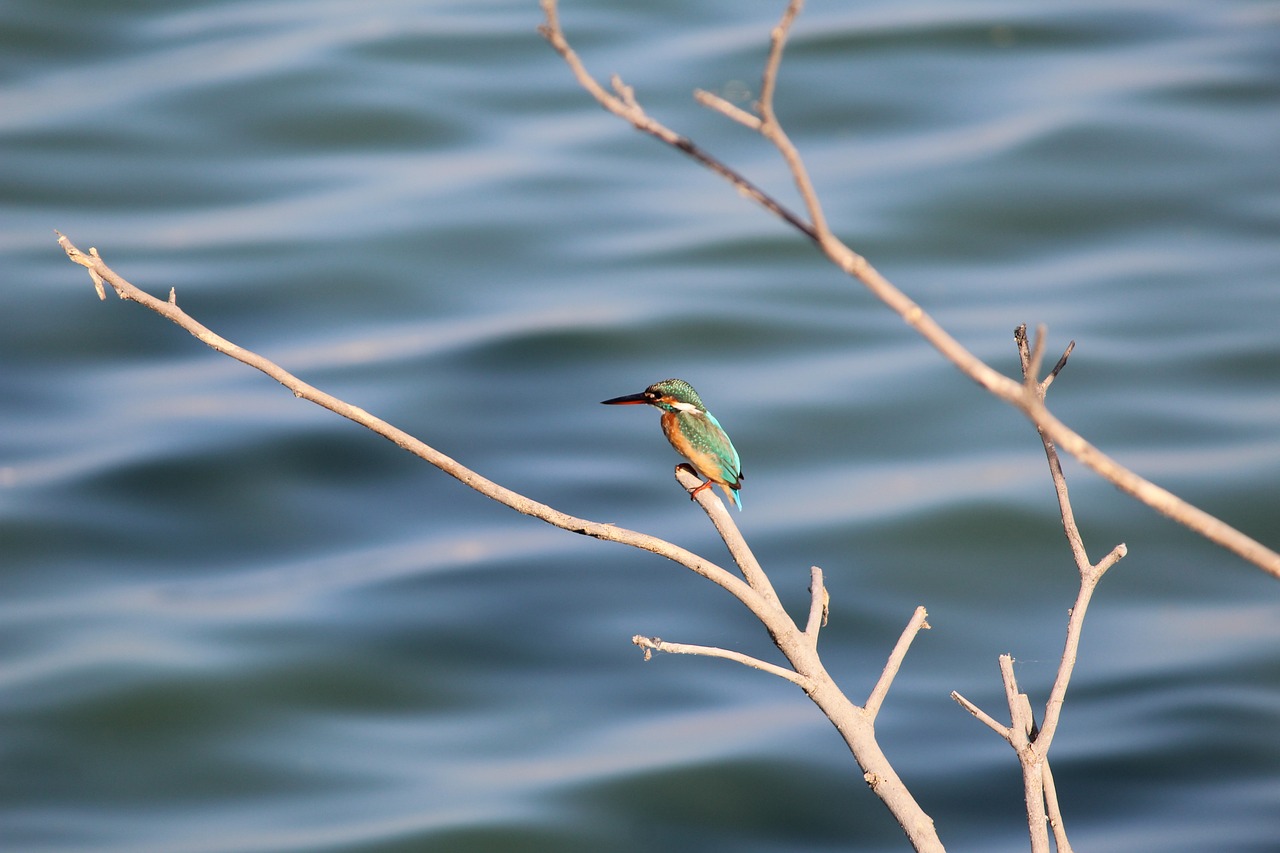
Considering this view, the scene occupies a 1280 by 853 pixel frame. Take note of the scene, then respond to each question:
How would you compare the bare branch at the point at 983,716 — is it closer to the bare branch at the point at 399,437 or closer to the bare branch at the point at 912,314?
the bare branch at the point at 399,437

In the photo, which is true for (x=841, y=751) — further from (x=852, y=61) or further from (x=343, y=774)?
(x=852, y=61)

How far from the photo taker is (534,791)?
7.43 m

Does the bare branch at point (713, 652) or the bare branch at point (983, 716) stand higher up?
the bare branch at point (983, 716)

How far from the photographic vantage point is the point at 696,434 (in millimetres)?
3438

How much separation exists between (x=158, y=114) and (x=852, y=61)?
6.91m

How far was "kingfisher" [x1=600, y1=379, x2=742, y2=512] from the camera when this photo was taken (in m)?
3.38

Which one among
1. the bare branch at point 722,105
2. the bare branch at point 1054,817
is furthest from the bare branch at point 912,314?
the bare branch at point 1054,817

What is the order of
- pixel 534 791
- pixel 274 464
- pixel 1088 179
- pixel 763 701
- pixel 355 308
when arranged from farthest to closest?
pixel 1088 179 < pixel 355 308 < pixel 274 464 < pixel 763 701 < pixel 534 791

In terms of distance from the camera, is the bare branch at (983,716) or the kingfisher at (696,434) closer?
the bare branch at (983,716)

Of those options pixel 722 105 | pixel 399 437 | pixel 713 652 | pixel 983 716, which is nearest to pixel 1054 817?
pixel 983 716

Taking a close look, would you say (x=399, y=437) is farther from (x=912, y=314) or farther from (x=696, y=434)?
(x=696, y=434)

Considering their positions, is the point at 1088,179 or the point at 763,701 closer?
the point at 763,701

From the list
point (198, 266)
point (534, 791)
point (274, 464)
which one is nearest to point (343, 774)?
point (534, 791)

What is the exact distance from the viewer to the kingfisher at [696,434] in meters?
3.38
